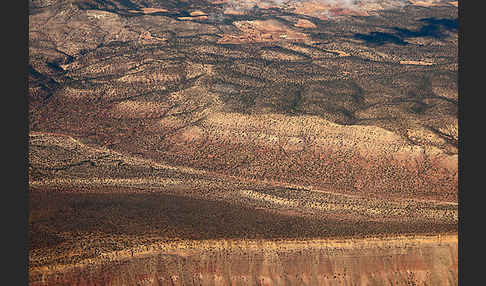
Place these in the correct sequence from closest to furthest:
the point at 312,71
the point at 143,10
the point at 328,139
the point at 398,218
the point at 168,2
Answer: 1. the point at 398,218
2. the point at 328,139
3. the point at 312,71
4. the point at 143,10
5. the point at 168,2

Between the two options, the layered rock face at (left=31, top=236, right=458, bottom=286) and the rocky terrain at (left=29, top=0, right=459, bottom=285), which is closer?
the layered rock face at (left=31, top=236, right=458, bottom=286)

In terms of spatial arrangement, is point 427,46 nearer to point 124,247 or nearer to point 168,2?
point 168,2

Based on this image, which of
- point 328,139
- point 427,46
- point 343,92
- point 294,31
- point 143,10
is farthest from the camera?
point 143,10

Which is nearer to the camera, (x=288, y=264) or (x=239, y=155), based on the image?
(x=288, y=264)

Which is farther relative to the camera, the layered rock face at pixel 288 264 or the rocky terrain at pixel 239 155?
the rocky terrain at pixel 239 155

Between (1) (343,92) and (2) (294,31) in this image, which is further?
(2) (294,31)

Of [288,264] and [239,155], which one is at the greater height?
[288,264]

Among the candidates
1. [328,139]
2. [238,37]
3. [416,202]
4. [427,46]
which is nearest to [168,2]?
[238,37]

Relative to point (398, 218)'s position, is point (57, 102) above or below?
below
